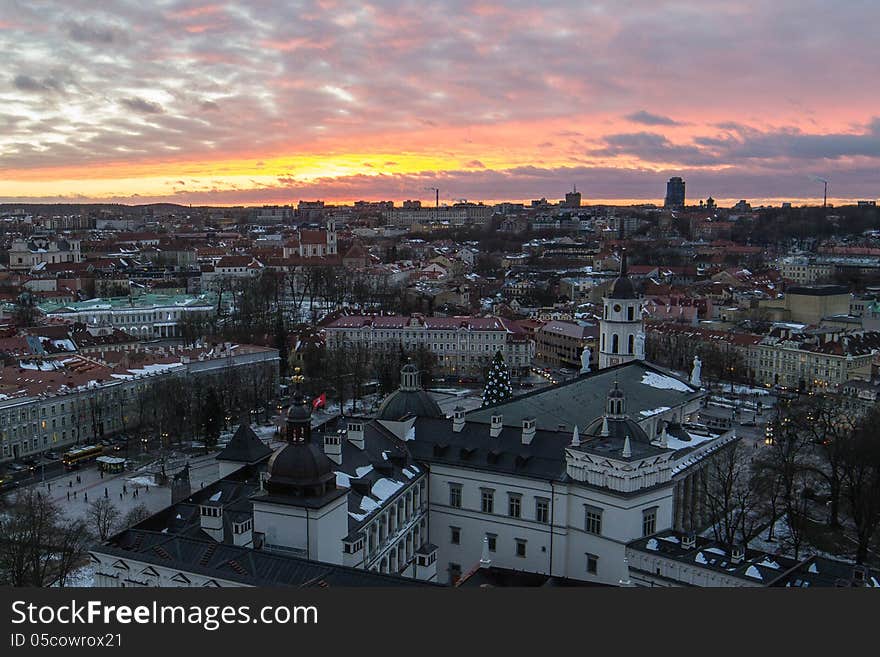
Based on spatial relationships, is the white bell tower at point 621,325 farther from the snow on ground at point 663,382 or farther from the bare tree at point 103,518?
the bare tree at point 103,518

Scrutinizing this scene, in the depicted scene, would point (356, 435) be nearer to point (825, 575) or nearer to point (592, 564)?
point (592, 564)

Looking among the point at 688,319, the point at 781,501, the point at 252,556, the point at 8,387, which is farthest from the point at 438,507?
the point at 688,319

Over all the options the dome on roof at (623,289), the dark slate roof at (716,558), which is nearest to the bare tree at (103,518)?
the dark slate roof at (716,558)

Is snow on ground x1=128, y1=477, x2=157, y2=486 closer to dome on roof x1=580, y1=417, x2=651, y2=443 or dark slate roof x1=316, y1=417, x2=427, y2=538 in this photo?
dark slate roof x1=316, y1=417, x2=427, y2=538

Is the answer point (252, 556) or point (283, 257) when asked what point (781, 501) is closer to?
point (252, 556)

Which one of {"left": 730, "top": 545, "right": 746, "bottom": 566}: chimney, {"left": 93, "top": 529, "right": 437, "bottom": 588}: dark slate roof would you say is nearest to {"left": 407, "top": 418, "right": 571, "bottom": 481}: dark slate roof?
{"left": 730, "top": 545, "right": 746, "bottom": 566}: chimney

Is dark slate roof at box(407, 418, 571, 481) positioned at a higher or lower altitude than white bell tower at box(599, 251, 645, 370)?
lower
